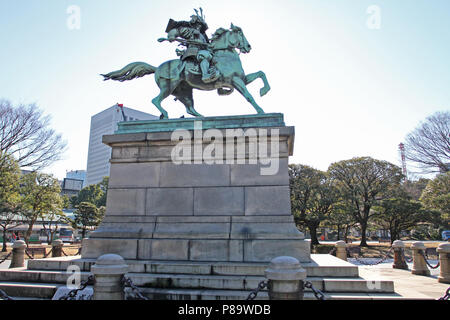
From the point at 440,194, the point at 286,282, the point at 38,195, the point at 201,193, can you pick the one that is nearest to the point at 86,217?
the point at 38,195

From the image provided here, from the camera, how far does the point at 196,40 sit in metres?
10.5

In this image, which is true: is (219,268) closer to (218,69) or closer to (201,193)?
(201,193)

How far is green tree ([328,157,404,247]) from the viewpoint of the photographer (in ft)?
117

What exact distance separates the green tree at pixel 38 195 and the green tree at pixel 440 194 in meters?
33.6

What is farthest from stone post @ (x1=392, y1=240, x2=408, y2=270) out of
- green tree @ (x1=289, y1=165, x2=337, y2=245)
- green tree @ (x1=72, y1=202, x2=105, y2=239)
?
green tree @ (x1=72, y1=202, x2=105, y2=239)

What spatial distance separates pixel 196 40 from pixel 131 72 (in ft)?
7.75

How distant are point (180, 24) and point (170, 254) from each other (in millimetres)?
7795

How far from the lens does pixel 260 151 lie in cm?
846

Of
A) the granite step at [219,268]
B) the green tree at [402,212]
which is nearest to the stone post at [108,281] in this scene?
the granite step at [219,268]

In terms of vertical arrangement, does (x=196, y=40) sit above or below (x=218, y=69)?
above

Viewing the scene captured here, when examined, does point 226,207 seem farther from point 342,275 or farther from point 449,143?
point 449,143

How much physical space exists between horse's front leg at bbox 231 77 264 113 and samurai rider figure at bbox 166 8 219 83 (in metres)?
0.57
